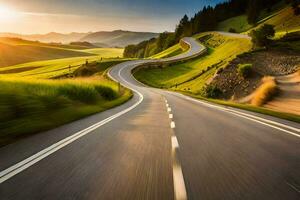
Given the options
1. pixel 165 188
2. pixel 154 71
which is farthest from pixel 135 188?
pixel 154 71

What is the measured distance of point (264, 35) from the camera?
56.2 m

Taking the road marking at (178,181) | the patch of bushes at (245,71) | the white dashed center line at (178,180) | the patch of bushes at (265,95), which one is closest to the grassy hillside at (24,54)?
the patch of bushes at (245,71)

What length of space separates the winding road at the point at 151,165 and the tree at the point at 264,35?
164ft

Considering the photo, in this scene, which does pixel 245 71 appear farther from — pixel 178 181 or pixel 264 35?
pixel 178 181

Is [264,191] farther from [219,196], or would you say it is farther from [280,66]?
[280,66]

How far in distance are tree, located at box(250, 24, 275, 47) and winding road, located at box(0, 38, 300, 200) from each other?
50.0m

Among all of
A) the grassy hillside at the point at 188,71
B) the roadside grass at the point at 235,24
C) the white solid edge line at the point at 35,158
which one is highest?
the roadside grass at the point at 235,24

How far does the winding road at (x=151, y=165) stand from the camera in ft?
14.0

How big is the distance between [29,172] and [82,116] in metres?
8.31

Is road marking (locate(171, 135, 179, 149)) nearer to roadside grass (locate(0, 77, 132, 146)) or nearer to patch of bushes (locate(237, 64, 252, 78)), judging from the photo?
roadside grass (locate(0, 77, 132, 146))

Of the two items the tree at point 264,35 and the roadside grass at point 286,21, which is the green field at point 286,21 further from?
the tree at point 264,35

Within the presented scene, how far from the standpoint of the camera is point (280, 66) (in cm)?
4519

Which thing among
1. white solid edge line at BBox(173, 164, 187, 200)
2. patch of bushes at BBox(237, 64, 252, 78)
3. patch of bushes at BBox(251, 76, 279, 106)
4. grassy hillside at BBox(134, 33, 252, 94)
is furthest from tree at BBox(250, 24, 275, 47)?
white solid edge line at BBox(173, 164, 187, 200)

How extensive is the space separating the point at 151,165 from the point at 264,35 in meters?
55.6
